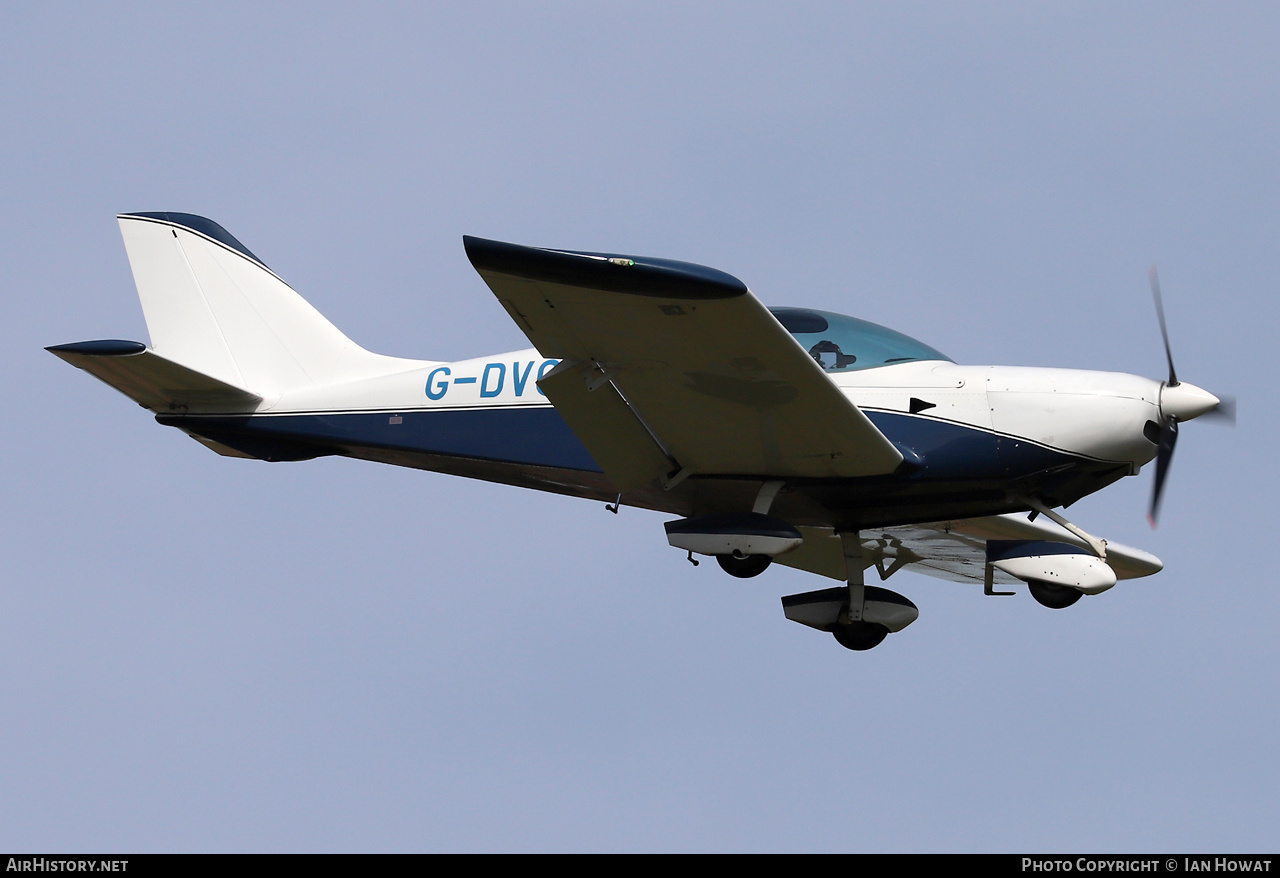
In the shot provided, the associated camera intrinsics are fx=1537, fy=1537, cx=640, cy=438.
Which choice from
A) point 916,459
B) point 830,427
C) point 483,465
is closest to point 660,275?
point 830,427

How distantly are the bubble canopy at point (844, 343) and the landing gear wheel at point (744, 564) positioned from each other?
1676 millimetres

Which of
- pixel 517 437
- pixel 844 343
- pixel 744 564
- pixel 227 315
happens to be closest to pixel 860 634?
pixel 744 564

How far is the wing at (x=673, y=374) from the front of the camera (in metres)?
10.1

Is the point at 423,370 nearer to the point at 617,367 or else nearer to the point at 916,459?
the point at 617,367

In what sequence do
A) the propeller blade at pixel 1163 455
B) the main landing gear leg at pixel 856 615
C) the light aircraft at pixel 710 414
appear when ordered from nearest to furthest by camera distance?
the light aircraft at pixel 710 414
the propeller blade at pixel 1163 455
the main landing gear leg at pixel 856 615

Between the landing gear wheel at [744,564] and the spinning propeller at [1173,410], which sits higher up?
the spinning propeller at [1173,410]

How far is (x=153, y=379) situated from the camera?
13.9 metres

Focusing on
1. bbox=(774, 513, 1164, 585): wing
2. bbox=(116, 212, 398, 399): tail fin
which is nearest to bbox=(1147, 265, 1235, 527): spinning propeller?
bbox=(774, 513, 1164, 585): wing

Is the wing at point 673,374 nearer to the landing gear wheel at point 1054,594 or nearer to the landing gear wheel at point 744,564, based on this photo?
the landing gear wheel at point 744,564

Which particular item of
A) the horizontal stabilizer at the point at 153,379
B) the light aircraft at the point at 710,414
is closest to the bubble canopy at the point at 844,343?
the light aircraft at the point at 710,414

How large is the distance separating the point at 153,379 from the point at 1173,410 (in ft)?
28.8

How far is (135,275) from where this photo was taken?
50.7ft

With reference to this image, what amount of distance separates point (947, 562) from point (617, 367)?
5.76 meters
